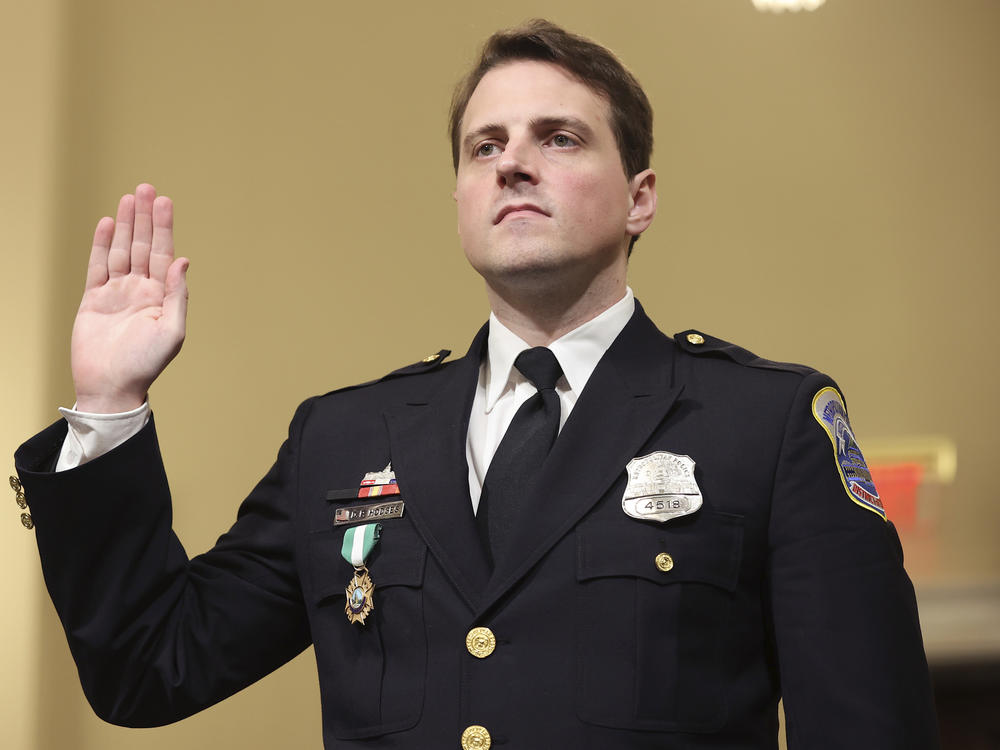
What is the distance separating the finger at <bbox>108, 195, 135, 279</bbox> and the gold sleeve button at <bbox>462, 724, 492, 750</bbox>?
0.72 meters

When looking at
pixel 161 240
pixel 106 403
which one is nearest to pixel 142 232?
pixel 161 240

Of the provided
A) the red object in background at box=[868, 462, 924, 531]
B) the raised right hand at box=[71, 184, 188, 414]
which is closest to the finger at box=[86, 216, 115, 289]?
the raised right hand at box=[71, 184, 188, 414]

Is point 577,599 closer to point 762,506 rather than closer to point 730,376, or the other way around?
point 762,506

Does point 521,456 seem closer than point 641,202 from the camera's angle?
Yes

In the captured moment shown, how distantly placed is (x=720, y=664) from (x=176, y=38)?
199 centimetres

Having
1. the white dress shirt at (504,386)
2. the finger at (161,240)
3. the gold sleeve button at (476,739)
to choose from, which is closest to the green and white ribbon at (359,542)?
the white dress shirt at (504,386)

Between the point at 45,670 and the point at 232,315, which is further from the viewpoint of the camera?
the point at 232,315

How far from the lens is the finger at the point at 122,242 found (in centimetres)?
152

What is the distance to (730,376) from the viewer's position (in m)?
1.49

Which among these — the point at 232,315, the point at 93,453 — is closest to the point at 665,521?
the point at 93,453

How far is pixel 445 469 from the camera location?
1.46m

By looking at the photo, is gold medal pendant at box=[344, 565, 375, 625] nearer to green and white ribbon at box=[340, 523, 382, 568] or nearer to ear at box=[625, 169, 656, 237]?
green and white ribbon at box=[340, 523, 382, 568]

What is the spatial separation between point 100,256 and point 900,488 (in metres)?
2.00

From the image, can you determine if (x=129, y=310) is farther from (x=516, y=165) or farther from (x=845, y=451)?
(x=845, y=451)
